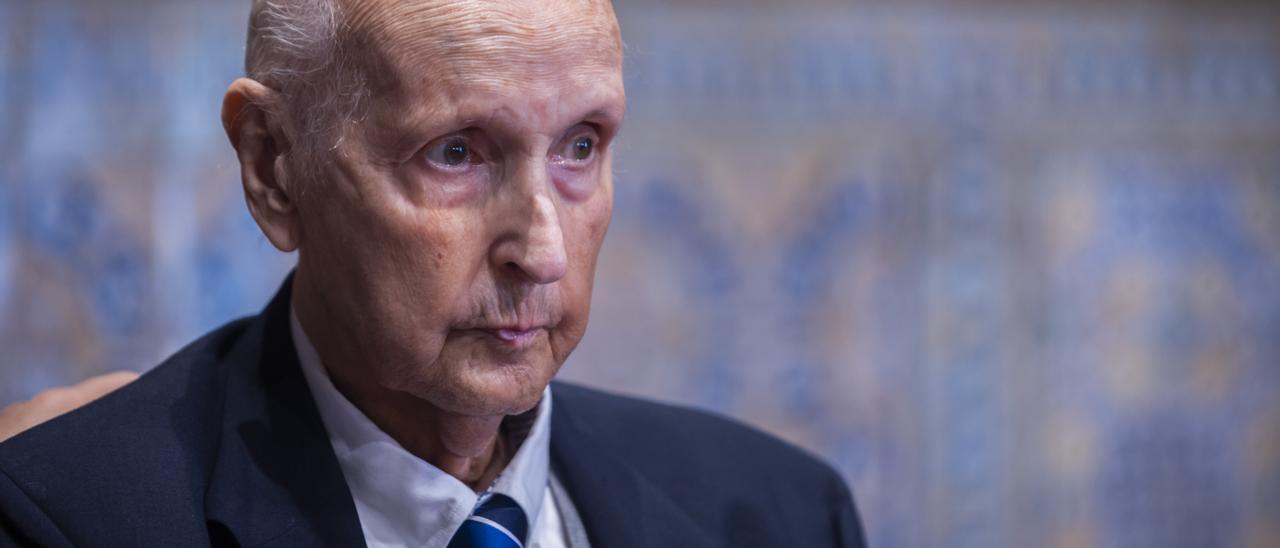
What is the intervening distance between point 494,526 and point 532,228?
0.92 feet

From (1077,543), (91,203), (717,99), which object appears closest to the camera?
(91,203)

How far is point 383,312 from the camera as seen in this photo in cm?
113

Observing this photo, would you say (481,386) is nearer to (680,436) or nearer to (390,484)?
(390,484)

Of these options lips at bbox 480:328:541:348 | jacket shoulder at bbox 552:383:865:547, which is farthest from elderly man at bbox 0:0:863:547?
jacket shoulder at bbox 552:383:865:547

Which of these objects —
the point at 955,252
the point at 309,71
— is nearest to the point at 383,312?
the point at 309,71

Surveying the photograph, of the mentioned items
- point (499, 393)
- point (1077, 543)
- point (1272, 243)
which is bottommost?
point (1077, 543)

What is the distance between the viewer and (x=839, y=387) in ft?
9.80

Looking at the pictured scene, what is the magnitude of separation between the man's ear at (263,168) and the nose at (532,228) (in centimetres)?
21

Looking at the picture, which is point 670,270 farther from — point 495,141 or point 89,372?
point 495,141

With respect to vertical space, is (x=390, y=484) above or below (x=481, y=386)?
below

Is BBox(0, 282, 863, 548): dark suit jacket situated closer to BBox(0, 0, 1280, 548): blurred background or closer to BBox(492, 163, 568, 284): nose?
BBox(492, 163, 568, 284): nose

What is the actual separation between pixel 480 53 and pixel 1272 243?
2.77m

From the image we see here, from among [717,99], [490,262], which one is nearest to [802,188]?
[717,99]

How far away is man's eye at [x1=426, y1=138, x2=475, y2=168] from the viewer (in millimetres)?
1113
